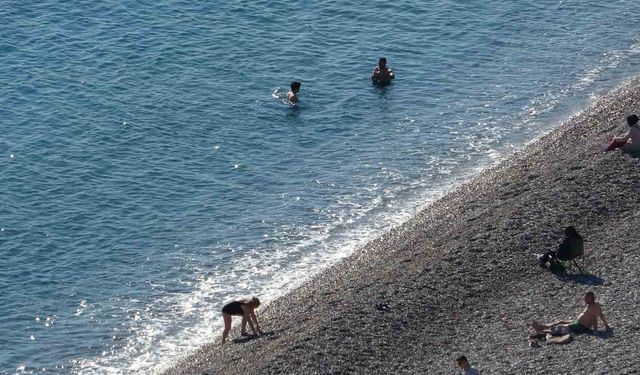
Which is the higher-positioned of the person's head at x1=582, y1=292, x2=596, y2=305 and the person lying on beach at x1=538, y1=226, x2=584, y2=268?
the person's head at x1=582, y1=292, x2=596, y2=305

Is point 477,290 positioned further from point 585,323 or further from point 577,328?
point 585,323

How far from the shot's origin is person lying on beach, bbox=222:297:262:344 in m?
31.3

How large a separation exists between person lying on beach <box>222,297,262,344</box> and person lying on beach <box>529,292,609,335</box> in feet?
22.8

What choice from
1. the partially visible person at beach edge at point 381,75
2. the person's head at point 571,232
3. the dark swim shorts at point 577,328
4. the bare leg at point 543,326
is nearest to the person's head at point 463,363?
the bare leg at point 543,326

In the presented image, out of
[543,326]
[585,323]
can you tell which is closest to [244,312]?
[543,326]

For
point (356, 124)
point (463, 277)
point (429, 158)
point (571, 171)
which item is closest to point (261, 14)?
point (356, 124)

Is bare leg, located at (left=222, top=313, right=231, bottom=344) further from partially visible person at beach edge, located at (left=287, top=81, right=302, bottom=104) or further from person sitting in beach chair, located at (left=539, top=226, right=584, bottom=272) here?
partially visible person at beach edge, located at (left=287, top=81, right=302, bottom=104)

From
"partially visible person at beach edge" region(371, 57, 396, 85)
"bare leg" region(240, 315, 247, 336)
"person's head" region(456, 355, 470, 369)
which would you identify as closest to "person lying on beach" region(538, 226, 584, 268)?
"person's head" region(456, 355, 470, 369)

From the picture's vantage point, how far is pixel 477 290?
31141 mm

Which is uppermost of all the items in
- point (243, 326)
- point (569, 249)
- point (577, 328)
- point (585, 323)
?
point (569, 249)

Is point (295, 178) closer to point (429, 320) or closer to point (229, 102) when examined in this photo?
point (229, 102)

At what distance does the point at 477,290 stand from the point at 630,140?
7974mm

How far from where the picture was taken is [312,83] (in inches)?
1938

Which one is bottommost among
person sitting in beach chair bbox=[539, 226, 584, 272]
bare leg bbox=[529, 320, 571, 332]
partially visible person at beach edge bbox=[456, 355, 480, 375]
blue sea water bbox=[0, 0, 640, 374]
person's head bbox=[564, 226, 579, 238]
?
blue sea water bbox=[0, 0, 640, 374]
